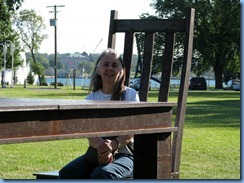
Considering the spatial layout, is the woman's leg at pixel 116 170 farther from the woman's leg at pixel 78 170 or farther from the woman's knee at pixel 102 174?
the woman's leg at pixel 78 170

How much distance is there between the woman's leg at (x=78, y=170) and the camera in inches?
181

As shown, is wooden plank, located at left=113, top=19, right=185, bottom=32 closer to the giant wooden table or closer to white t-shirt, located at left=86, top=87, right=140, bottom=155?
white t-shirt, located at left=86, top=87, right=140, bottom=155

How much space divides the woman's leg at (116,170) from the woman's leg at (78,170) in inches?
6.7

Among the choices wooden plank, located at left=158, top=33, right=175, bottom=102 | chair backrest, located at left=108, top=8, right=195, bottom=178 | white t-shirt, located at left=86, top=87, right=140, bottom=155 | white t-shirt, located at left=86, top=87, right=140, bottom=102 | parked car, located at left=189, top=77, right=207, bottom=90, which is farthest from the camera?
parked car, located at left=189, top=77, right=207, bottom=90

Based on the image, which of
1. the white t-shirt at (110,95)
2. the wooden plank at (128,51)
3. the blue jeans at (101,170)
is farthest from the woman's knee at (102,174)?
the wooden plank at (128,51)

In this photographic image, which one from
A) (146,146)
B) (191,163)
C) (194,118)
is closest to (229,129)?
(194,118)

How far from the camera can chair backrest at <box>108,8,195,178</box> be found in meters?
4.94

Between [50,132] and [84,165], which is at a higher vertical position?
[50,132]

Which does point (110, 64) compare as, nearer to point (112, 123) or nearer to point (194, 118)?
point (112, 123)

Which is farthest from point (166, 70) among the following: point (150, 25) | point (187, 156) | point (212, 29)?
point (212, 29)

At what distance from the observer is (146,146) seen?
14.3ft

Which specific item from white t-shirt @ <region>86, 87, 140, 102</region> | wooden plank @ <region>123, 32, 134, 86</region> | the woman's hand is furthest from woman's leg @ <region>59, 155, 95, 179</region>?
wooden plank @ <region>123, 32, 134, 86</region>

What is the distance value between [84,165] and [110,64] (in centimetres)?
66

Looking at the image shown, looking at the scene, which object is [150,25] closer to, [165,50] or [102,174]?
[165,50]
